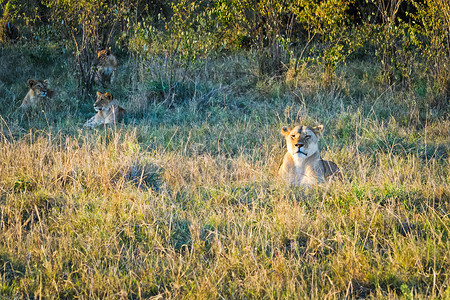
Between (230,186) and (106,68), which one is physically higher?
(230,186)

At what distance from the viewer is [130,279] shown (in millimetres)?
2955

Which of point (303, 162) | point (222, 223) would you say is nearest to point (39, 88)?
point (303, 162)

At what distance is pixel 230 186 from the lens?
4.55 m

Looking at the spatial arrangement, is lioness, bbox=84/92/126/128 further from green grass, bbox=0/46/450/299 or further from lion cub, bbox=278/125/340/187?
lion cub, bbox=278/125/340/187

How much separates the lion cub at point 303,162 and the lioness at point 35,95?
5.11 m

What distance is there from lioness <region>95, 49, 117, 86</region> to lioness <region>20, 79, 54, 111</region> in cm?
117

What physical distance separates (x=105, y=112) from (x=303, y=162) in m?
4.11

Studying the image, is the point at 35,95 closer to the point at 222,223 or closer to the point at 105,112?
the point at 105,112

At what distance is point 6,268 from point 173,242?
1069mm

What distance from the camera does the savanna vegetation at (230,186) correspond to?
118 inches

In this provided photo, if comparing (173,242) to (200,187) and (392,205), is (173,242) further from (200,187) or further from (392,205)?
(392,205)

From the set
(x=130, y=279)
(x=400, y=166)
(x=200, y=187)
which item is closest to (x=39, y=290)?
(x=130, y=279)

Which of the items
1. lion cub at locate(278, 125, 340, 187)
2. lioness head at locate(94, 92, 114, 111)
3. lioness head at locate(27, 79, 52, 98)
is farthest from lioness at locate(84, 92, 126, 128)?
lion cub at locate(278, 125, 340, 187)

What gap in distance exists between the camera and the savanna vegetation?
3.01 m
